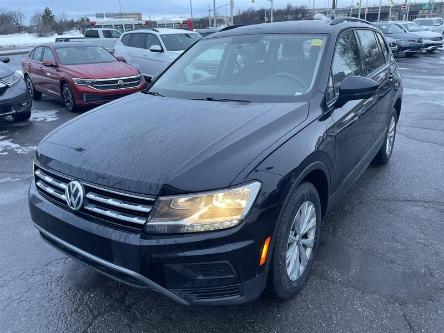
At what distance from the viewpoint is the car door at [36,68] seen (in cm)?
1037

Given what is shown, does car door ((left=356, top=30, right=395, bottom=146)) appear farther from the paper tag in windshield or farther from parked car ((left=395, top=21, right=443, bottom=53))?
parked car ((left=395, top=21, right=443, bottom=53))

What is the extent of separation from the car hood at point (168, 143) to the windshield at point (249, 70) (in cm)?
25

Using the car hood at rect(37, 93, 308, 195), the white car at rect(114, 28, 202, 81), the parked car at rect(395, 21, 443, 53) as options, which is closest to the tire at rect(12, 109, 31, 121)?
the white car at rect(114, 28, 202, 81)

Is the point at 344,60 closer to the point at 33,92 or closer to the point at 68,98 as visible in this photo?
the point at 68,98

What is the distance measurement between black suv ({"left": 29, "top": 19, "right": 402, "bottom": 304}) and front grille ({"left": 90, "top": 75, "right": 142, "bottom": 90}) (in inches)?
221

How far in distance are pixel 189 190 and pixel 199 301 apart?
2.02 ft

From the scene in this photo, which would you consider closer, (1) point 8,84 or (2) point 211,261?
(2) point 211,261

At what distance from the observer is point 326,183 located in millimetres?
3010

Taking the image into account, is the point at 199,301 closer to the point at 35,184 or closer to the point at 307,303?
the point at 307,303

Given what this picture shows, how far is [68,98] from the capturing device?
30.4ft

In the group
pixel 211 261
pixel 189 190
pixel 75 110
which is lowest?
pixel 75 110

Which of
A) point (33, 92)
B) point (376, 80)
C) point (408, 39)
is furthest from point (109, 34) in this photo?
point (376, 80)

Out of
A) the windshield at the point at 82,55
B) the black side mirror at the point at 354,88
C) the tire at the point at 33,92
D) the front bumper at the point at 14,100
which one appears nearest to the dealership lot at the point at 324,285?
the black side mirror at the point at 354,88

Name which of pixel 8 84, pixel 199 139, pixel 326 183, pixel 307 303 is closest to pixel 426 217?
pixel 326 183
